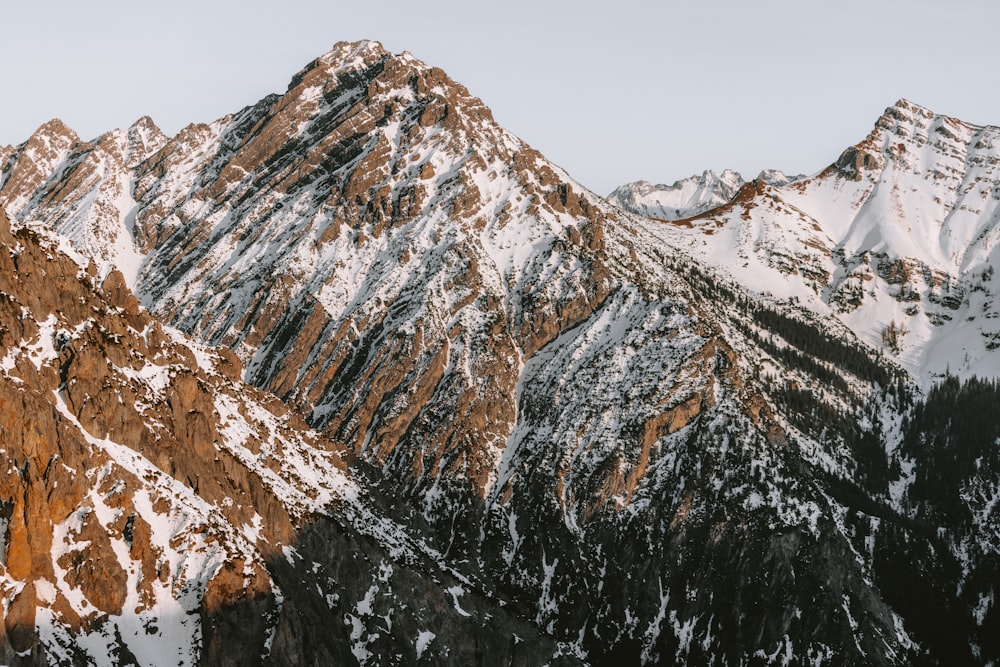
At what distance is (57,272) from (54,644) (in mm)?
64136

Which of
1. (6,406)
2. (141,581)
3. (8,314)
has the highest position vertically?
(8,314)

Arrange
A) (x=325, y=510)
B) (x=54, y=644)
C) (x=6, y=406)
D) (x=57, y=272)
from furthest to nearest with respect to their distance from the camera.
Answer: (x=325, y=510) → (x=57, y=272) → (x=6, y=406) → (x=54, y=644)

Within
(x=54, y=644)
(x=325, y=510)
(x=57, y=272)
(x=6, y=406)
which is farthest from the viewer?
(x=325, y=510)

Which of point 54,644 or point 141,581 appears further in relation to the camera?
point 141,581

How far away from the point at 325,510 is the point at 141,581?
47.5 meters

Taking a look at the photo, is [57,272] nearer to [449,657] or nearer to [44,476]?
[44,476]

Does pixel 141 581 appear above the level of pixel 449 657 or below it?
below

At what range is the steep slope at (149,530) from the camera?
148 meters

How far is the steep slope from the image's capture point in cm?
14762

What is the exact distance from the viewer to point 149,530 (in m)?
158

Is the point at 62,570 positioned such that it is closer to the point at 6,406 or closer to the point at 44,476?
the point at 44,476

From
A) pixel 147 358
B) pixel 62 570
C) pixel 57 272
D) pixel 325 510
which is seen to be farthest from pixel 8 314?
pixel 325 510

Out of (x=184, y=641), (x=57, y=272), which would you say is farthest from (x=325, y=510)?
(x=57, y=272)

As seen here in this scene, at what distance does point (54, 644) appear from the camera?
142m
